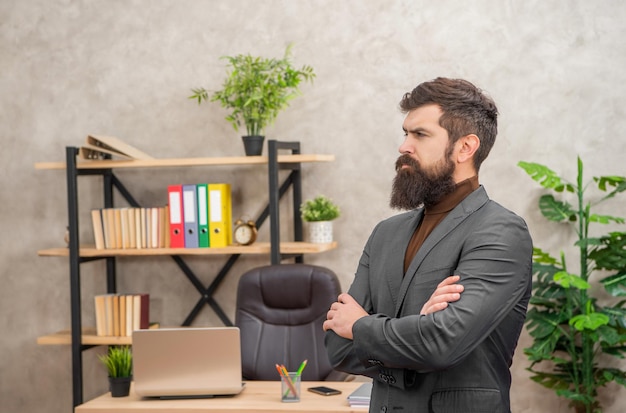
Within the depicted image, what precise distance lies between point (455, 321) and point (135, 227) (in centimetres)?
276

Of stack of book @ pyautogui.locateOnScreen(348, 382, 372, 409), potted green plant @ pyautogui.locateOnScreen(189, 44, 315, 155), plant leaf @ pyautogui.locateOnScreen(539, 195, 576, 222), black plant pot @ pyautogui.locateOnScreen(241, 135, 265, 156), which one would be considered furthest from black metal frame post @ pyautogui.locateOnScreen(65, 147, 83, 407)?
plant leaf @ pyautogui.locateOnScreen(539, 195, 576, 222)

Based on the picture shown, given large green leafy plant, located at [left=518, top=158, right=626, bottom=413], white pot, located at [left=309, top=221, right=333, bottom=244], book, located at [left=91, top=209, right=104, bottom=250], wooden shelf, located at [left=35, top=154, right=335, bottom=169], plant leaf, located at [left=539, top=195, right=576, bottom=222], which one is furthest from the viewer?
book, located at [left=91, top=209, right=104, bottom=250]

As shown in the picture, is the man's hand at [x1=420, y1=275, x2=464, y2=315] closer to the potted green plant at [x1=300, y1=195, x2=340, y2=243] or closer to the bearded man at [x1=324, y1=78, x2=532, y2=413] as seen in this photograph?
the bearded man at [x1=324, y1=78, x2=532, y2=413]

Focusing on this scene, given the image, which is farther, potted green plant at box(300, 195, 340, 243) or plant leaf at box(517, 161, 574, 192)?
potted green plant at box(300, 195, 340, 243)

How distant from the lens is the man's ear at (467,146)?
190cm

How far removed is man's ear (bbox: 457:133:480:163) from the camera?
6.24ft

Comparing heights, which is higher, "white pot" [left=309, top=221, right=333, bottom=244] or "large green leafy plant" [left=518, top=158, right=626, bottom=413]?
"white pot" [left=309, top=221, right=333, bottom=244]

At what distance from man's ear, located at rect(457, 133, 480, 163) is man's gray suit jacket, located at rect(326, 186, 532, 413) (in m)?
0.09

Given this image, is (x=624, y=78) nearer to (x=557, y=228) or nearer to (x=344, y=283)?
(x=557, y=228)

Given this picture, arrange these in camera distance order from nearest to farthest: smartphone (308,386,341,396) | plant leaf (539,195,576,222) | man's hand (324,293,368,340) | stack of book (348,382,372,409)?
man's hand (324,293,368,340) < stack of book (348,382,372,409) < smartphone (308,386,341,396) < plant leaf (539,195,576,222)

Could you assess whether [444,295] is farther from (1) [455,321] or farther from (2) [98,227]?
(2) [98,227]

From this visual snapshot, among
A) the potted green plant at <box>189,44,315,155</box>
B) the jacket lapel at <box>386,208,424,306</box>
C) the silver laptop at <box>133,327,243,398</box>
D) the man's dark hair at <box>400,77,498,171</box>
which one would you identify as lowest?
the silver laptop at <box>133,327,243,398</box>

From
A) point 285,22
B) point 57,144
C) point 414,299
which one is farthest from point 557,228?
point 57,144

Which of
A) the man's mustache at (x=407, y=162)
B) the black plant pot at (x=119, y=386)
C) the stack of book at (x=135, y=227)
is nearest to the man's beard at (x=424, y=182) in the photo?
the man's mustache at (x=407, y=162)
